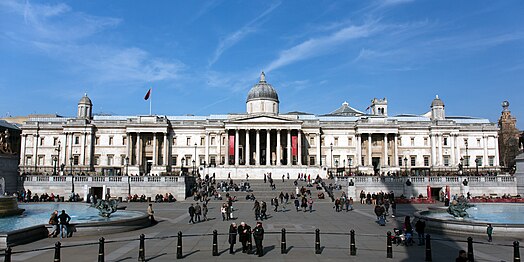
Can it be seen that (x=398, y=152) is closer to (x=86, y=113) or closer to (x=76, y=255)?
(x=86, y=113)

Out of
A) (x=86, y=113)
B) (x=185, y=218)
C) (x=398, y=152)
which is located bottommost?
(x=185, y=218)

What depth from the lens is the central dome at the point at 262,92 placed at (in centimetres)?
8656

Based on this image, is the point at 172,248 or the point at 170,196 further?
the point at 170,196

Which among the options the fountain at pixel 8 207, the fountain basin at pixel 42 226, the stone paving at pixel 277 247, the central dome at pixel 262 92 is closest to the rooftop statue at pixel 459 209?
the stone paving at pixel 277 247

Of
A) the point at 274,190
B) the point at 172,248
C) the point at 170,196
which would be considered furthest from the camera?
the point at 274,190

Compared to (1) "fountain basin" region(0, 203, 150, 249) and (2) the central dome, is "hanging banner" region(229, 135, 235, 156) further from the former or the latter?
(1) "fountain basin" region(0, 203, 150, 249)

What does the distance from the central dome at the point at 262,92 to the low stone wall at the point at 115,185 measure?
133 feet


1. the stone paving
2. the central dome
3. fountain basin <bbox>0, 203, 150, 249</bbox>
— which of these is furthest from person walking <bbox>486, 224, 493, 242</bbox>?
the central dome

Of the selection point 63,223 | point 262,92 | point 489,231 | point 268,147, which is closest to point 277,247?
point 489,231

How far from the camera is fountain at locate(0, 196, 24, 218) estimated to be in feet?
86.0

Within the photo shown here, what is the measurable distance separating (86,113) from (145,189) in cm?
4633

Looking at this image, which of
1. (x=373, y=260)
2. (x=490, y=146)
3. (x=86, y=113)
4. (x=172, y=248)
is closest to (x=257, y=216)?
(x=172, y=248)

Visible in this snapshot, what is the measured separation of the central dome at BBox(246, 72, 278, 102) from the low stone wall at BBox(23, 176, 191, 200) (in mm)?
40612

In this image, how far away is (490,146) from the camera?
86938 mm
